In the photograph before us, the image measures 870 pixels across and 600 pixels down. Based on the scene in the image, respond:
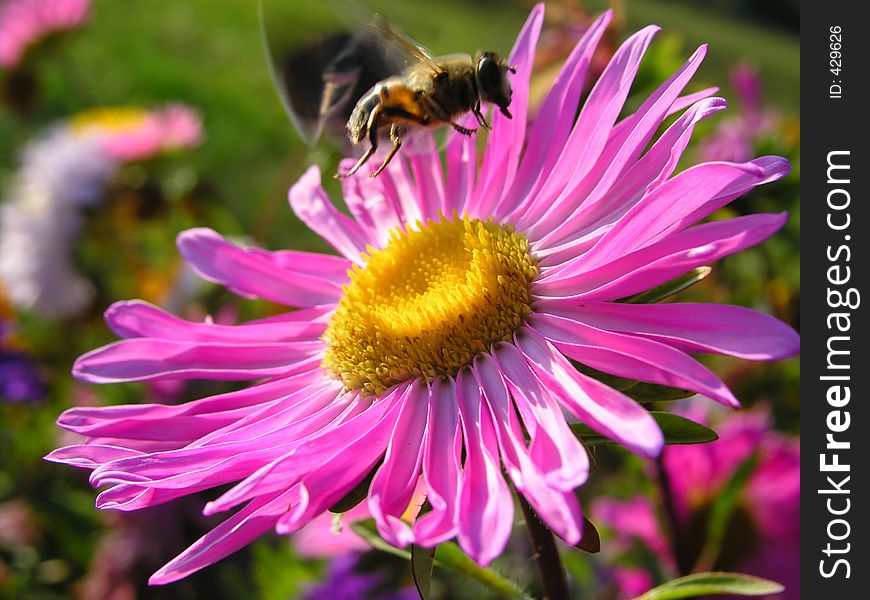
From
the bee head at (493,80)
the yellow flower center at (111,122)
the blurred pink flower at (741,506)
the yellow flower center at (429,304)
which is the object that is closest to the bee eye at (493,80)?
the bee head at (493,80)

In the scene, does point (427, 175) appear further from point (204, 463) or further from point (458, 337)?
point (204, 463)

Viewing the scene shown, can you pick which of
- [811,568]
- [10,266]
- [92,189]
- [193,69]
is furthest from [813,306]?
[193,69]

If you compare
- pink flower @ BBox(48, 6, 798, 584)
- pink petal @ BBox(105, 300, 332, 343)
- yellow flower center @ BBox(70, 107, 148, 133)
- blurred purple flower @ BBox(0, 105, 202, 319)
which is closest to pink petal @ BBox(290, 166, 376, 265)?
pink flower @ BBox(48, 6, 798, 584)

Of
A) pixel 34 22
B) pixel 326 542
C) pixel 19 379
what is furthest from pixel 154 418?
pixel 34 22

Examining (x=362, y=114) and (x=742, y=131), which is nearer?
(x=362, y=114)

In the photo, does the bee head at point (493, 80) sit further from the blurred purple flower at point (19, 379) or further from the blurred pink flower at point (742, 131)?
the blurred purple flower at point (19, 379)

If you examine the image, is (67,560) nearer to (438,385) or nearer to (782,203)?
(438,385)
